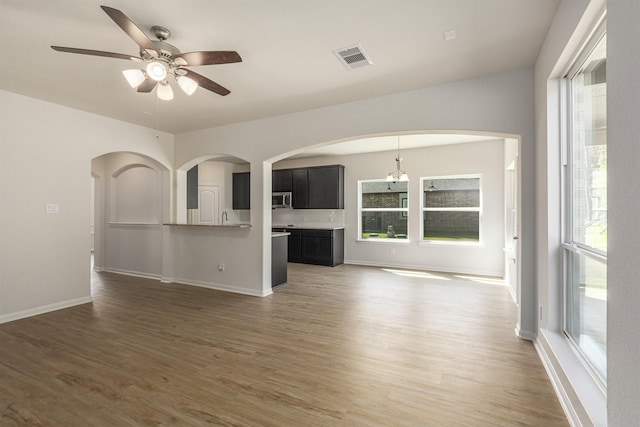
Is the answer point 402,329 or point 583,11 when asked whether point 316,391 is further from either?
point 583,11

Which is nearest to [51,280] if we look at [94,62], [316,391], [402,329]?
[94,62]

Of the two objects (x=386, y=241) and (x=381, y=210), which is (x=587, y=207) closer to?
(x=386, y=241)

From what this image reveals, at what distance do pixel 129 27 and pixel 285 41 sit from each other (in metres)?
1.12

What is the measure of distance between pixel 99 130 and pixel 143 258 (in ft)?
8.41

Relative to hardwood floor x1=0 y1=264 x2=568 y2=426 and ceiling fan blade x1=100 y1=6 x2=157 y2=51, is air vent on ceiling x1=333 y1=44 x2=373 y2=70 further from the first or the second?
hardwood floor x1=0 y1=264 x2=568 y2=426

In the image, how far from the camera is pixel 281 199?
788 centimetres

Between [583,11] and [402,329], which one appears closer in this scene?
[583,11]

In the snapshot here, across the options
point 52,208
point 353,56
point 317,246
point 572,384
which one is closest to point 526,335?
point 572,384

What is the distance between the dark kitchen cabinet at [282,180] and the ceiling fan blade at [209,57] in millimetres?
5494

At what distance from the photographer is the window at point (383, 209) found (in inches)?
273

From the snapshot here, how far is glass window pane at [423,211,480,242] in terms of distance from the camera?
6.24 meters

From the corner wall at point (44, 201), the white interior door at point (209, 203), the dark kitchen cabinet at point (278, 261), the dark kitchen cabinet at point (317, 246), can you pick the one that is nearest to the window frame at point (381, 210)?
the dark kitchen cabinet at point (317, 246)

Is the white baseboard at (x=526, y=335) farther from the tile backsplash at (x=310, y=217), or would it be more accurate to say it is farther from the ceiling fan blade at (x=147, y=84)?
the tile backsplash at (x=310, y=217)

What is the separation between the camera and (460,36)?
2.41 meters
